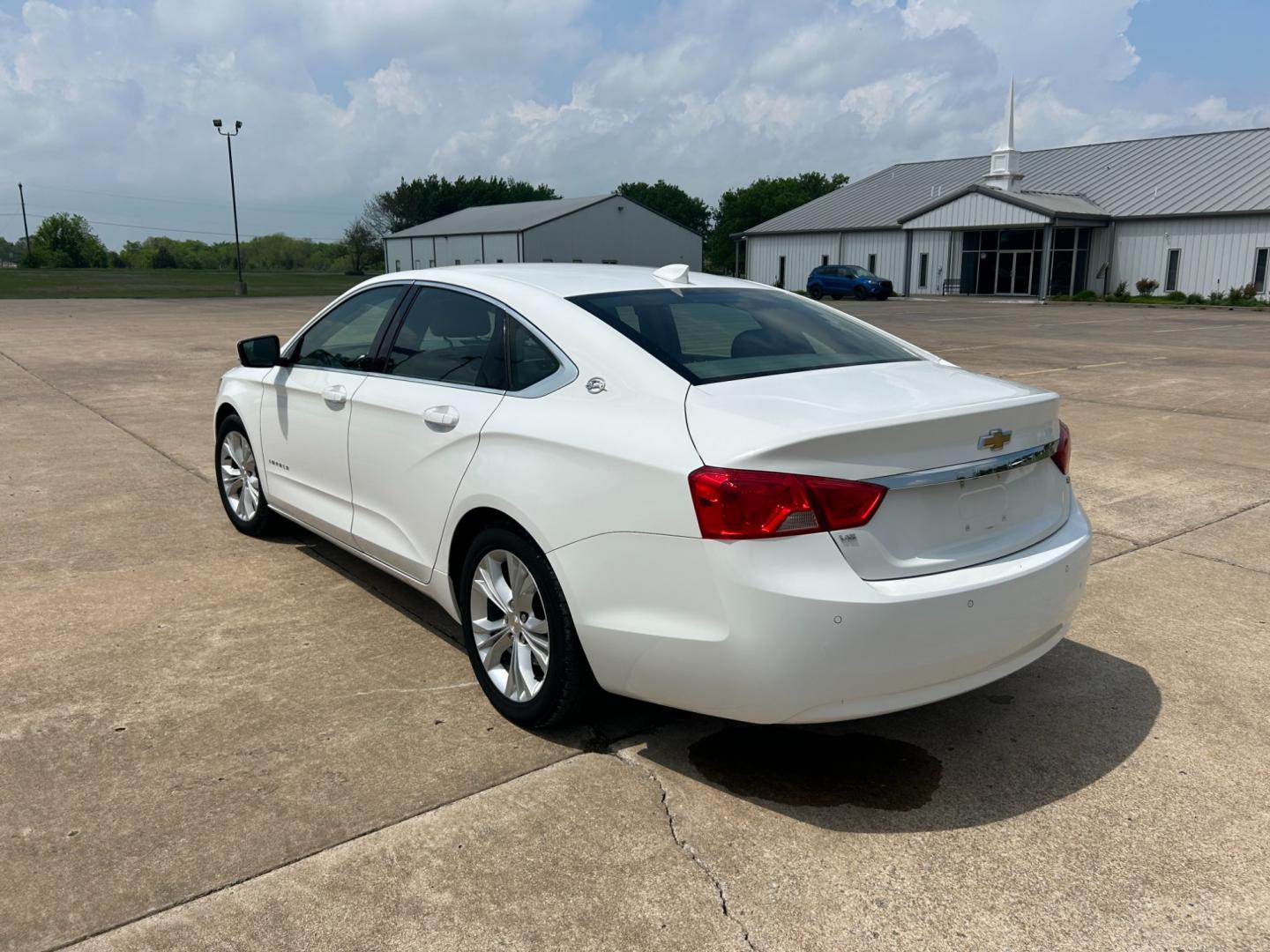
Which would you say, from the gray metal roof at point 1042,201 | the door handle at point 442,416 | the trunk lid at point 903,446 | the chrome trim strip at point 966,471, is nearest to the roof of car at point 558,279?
the door handle at point 442,416

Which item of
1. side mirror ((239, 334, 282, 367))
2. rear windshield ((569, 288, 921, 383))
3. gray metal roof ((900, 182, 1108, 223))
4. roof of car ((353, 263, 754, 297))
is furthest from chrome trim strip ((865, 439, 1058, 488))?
gray metal roof ((900, 182, 1108, 223))

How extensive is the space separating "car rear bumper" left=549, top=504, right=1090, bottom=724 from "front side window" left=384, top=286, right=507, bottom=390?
97 cm

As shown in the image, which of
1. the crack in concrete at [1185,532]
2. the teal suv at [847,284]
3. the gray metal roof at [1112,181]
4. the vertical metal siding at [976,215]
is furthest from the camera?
the teal suv at [847,284]

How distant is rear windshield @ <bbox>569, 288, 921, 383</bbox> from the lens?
3564 millimetres

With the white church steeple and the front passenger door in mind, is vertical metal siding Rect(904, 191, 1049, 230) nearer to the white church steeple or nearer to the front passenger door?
the white church steeple

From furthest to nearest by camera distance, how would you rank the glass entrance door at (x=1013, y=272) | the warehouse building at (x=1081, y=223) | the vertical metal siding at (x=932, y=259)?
the vertical metal siding at (x=932, y=259), the glass entrance door at (x=1013, y=272), the warehouse building at (x=1081, y=223)

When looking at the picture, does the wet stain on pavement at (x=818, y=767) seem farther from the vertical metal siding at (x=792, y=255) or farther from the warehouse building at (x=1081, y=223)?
the vertical metal siding at (x=792, y=255)

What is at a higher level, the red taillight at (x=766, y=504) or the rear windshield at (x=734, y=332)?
the rear windshield at (x=734, y=332)

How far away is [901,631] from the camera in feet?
9.63

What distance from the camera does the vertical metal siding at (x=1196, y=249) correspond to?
41094 millimetres

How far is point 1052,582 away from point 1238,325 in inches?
1148

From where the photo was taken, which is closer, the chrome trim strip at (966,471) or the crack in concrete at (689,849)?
the crack in concrete at (689,849)

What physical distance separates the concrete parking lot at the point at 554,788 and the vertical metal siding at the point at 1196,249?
41.8 meters

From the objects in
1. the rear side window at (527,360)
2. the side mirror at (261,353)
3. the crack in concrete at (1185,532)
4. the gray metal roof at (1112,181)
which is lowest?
the crack in concrete at (1185,532)
